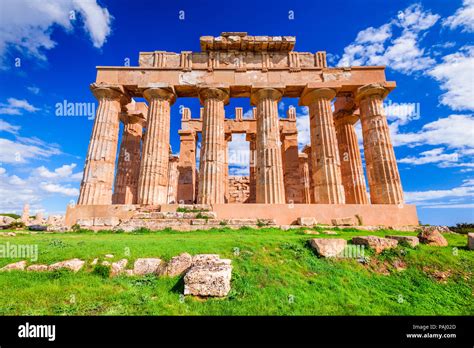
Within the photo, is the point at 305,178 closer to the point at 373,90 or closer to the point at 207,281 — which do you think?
the point at 373,90

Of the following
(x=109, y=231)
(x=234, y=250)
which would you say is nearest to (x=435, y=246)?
(x=234, y=250)

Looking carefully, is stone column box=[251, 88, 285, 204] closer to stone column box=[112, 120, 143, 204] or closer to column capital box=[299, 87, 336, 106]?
column capital box=[299, 87, 336, 106]

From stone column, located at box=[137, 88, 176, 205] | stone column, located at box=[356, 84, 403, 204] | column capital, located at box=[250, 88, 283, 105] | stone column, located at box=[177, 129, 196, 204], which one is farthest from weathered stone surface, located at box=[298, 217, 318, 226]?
stone column, located at box=[177, 129, 196, 204]

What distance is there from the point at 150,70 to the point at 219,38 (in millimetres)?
6764

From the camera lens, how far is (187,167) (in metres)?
27.2

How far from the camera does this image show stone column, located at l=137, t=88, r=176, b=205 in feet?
58.5

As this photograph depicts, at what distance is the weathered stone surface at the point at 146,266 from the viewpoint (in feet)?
21.3

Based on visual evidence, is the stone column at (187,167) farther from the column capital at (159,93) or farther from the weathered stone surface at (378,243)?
the weathered stone surface at (378,243)

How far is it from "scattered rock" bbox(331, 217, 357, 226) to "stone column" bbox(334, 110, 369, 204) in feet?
23.3

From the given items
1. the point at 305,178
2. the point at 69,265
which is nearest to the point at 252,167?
the point at 305,178

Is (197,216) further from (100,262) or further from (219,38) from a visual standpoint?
(219,38)

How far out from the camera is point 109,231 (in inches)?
527

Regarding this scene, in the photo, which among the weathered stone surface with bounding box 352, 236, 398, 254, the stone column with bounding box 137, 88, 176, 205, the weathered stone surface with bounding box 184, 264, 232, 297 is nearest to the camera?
the weathered stone surface with bounding box 184, 264, 232, 297

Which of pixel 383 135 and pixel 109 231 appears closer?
pixel 109 231
